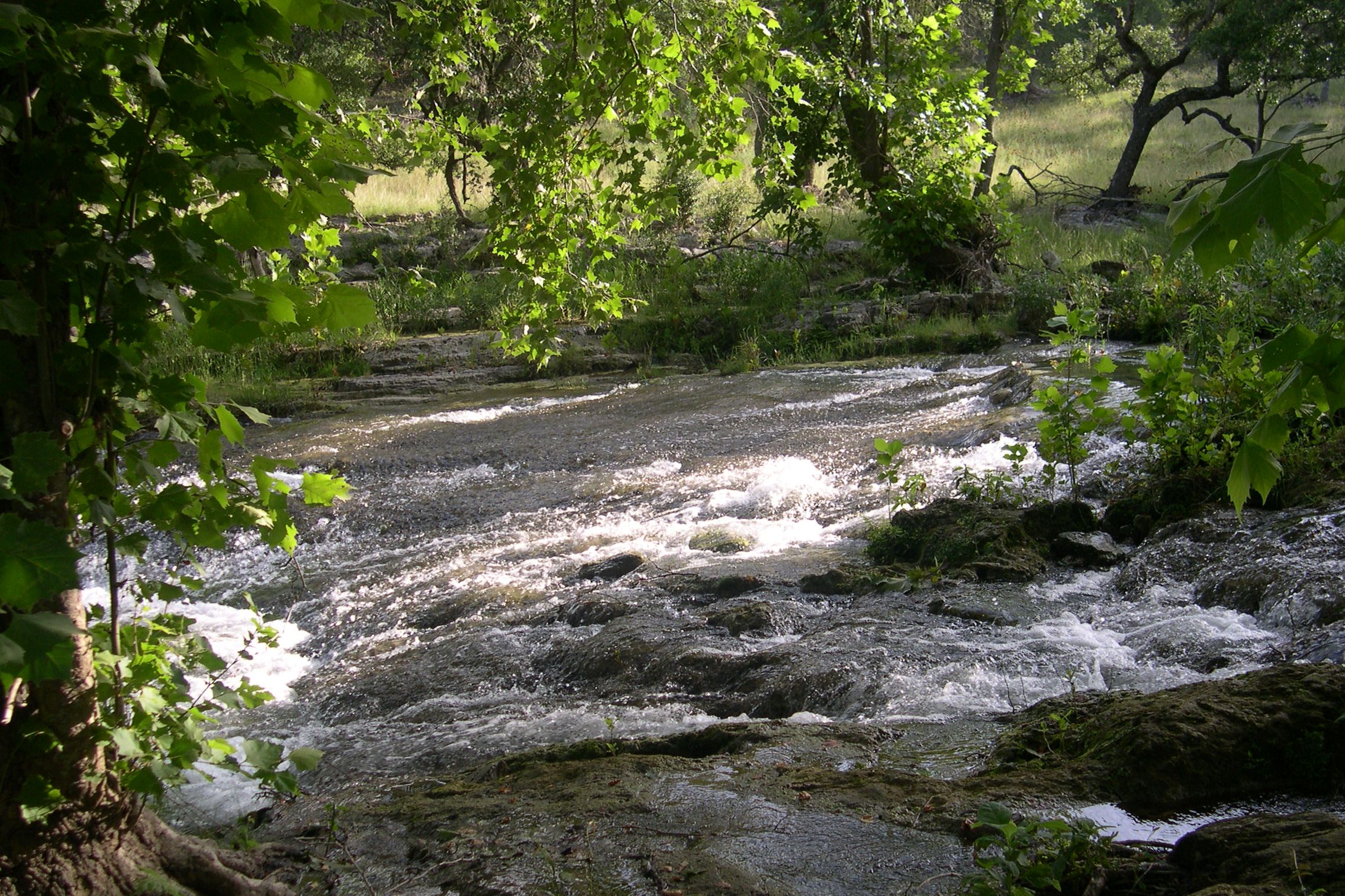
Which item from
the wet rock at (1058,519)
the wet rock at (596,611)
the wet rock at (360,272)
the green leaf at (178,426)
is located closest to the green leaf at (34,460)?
the green leaf at (178,426)

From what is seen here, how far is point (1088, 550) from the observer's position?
17.8ft

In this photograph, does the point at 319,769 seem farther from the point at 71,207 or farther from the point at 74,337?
the point at 71,207

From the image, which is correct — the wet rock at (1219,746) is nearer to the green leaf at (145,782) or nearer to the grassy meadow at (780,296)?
the green leaf at (145,782)

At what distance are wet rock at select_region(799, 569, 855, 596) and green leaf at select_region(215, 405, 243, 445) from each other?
4.06m

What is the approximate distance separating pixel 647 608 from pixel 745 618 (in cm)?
68

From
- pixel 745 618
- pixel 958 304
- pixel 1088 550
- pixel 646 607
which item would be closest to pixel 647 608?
pixel 646 607

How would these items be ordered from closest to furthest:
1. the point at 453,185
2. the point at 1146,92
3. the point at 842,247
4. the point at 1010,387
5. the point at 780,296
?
the point at 1010,387, the point at 780,296, the point at 842,247, the point at 453,185, the point at 1146,92

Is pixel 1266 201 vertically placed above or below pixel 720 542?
above

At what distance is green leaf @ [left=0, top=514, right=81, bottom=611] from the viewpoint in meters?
1.34

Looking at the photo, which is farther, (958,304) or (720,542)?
(958,304)

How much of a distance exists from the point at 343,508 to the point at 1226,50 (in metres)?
20.6

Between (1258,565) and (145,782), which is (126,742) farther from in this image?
(1258,565)

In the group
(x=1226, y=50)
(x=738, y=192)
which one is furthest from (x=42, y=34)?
(x=1226, y=50)

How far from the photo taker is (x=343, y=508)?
8312 millimetres
